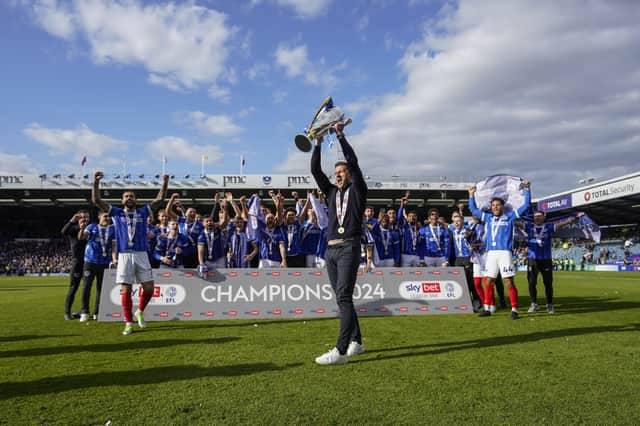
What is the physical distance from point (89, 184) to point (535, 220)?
1545 inches

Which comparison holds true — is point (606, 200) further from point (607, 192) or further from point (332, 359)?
point (332, 359)

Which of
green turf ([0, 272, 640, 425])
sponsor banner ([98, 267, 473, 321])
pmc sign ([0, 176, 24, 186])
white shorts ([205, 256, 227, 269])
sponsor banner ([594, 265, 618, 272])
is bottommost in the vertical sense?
sponsor banner ([594, 265, 618, 272])

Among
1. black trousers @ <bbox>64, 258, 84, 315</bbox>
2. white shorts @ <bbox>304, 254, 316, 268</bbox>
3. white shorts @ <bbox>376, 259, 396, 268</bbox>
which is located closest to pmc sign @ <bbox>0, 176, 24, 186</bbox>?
black trousers @ <bbox>64, 258, 84, 315</bbox>

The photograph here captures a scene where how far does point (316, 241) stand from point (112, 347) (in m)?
6.12

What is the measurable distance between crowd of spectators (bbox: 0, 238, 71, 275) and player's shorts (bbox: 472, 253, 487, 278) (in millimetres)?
43249

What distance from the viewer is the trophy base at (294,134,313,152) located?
5.40 m

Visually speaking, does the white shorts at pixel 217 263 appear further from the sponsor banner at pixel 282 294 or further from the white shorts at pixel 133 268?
the white shorts at pixel 133 268

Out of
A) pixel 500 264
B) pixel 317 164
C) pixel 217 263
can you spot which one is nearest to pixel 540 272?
pixel 500 264

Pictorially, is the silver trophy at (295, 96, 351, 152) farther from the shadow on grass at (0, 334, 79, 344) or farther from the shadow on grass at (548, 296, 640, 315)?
the shadow on grass at (548, 296, 640, 315)

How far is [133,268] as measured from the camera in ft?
22.5

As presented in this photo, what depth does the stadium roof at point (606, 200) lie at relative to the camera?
33.5m

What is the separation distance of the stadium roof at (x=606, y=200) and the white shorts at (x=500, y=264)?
32.0 meters

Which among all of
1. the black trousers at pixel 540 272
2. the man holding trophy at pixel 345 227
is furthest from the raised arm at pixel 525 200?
the man holding trophy at pixel 345 227

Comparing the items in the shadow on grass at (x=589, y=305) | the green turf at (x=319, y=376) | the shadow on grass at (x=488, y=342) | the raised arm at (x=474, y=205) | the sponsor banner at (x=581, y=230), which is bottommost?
the shadow on grass at (x=589, y=305)
